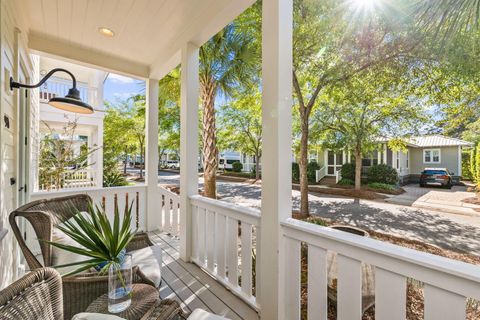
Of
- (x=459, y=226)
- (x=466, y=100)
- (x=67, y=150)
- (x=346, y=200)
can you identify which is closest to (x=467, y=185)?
(x=459, y=226)

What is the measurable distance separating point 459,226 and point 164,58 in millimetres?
4542

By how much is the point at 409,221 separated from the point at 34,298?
432 cm

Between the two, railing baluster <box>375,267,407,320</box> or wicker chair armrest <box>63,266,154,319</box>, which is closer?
railing baluster <box>375,267,407,320</box>

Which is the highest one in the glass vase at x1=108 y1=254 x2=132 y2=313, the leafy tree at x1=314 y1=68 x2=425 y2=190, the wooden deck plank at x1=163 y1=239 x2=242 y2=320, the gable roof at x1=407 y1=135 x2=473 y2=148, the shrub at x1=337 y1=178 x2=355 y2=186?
the leafy tree at x1=314 y1=68 x2=425 y2=190

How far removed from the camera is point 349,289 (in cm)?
129

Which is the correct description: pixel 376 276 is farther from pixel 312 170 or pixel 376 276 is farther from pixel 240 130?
pixel 240 130

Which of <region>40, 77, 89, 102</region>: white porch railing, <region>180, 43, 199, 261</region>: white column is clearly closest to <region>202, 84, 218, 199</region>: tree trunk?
<region>180, 43, 199, 261</region>: white column

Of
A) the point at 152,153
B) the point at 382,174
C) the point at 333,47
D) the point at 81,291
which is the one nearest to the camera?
the point at 81,291

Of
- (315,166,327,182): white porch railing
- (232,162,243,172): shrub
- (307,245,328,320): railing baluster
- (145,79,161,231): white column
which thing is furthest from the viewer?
(232,162,243,172): shrub

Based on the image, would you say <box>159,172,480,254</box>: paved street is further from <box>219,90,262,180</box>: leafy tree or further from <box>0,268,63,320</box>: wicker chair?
<box>219,90,262,180</box>: leafy tree

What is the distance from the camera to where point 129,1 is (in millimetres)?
2297

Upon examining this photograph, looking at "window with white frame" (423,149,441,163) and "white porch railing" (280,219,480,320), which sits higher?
"window with white frame" (423,149,441,163)

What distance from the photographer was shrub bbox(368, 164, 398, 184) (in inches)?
162

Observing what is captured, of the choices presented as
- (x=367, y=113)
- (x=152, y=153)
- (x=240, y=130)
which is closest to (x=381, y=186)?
(x=367, y=113)
